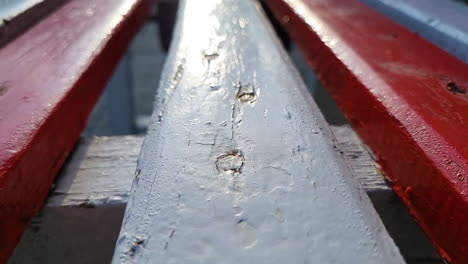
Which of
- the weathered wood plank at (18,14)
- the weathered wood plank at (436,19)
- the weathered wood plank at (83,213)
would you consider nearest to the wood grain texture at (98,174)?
the weathered wood plank at (83,213)

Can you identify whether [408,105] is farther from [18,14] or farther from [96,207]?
[18,14]

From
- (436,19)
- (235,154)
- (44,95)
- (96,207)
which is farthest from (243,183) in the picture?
(436,19)

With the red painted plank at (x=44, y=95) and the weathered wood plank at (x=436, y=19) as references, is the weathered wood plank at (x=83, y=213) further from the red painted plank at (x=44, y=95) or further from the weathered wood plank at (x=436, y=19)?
the weathered wood plank at (x=436, y=19)

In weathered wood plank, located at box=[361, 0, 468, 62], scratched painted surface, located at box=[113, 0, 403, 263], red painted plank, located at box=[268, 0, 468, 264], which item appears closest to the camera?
scratched painted surface, located at box=[113, 0, 403, 263]

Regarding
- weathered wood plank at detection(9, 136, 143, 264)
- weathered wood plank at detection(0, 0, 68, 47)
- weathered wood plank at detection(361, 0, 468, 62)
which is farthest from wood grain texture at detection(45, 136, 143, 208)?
weathered wood plank at detection(361, 0, 468, 62)

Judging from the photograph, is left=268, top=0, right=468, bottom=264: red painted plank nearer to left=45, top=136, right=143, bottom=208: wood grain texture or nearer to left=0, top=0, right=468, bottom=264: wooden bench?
left=0, top=0, right=468, bottom=264: wooden bench

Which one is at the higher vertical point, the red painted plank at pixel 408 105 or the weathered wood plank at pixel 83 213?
the red painted plank at pixel 408 105

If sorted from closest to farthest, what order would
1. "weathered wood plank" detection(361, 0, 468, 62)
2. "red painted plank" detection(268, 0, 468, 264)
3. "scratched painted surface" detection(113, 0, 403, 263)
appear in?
"scratched painted surface" detection(113, 0, 403, 263)
"red painted plank" detection(268, 0, 468, 264)
"weathered wood plank" detection(361, 0, 468, 62)
